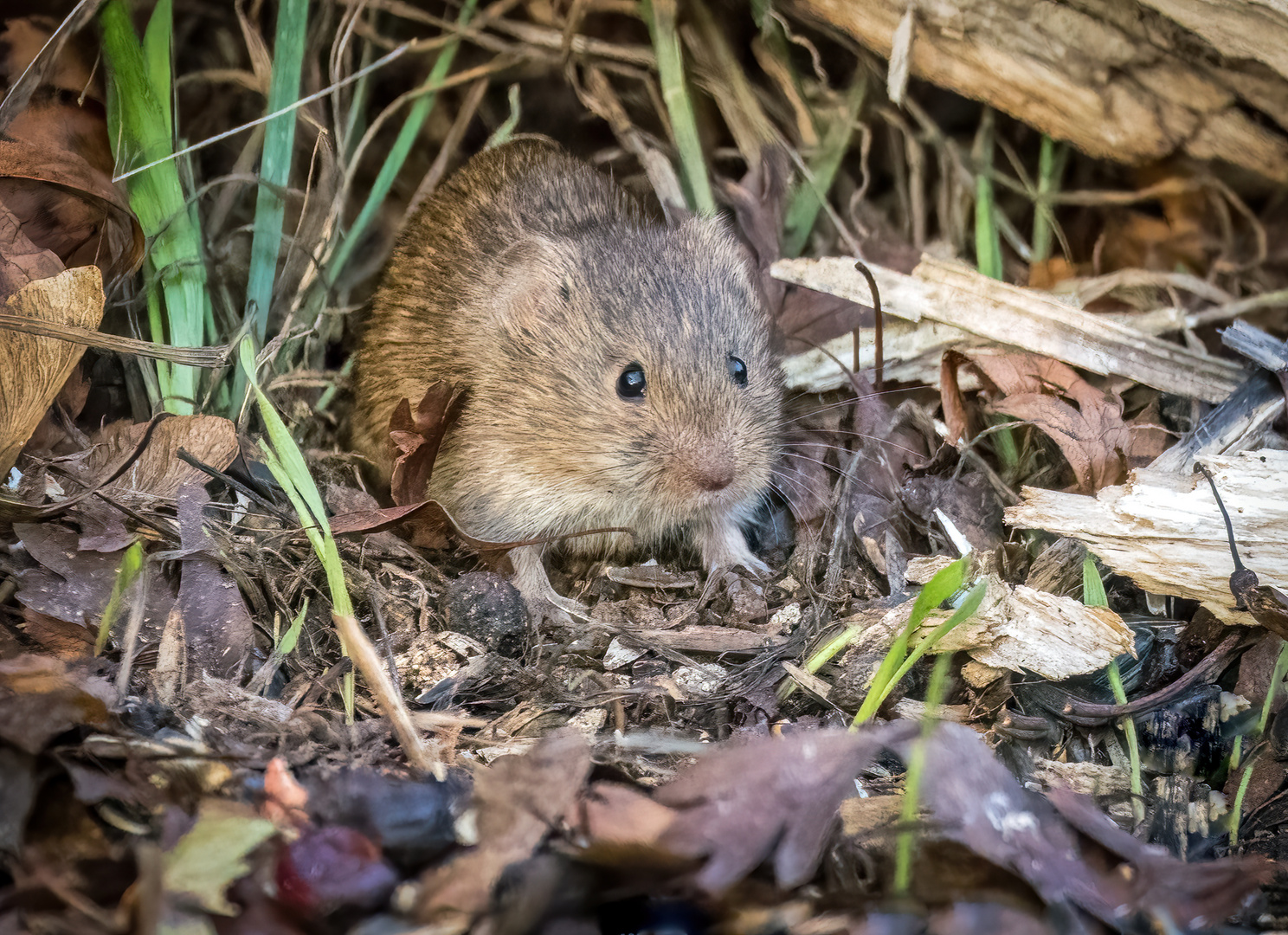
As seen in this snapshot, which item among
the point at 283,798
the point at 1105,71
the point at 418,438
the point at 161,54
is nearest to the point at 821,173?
the point at 1105,71

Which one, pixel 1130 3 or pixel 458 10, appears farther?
pixel 458 10

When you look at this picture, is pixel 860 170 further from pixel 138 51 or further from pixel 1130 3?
pixel 138 51

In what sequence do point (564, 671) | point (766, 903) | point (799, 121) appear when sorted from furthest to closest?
point (799, 121)
point (564, 671)
point (766, 903)

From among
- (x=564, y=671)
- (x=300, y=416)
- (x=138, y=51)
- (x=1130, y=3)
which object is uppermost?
(x=1130, y=3)

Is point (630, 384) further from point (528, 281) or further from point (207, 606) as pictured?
point (207, 606)

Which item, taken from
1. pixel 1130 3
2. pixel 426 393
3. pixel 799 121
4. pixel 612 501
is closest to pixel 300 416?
pixel 426 393

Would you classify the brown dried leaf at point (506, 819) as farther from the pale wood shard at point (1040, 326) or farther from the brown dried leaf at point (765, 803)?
the pale wood shard at point (1040, 326)

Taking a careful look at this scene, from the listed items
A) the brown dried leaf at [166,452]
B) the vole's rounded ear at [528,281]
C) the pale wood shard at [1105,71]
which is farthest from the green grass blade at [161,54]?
the pale wood shard at [1105,71]
